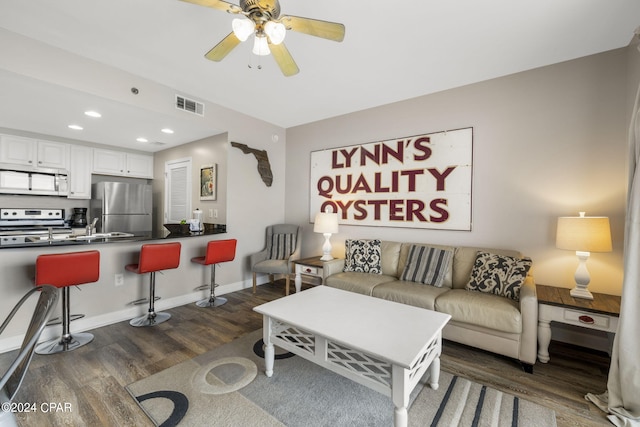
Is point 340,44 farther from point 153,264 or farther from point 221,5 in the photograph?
point 153,264

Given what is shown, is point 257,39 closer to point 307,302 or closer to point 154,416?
point 307,302

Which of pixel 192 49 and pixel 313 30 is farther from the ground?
pixel 192 49

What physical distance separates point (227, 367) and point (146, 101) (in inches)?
113

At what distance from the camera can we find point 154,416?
5.39 feet

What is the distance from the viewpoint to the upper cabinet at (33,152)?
12.9 feet

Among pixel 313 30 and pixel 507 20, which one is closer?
pixel 313 30

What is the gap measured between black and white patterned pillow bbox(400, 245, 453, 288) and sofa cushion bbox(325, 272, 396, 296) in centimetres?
24

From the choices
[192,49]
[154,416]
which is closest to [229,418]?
[154,416]

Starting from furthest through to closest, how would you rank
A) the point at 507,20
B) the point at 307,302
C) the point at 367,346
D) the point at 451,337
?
the point at 451,337 < the point at 307,302 < the point at 507,20 < the point at 367,346

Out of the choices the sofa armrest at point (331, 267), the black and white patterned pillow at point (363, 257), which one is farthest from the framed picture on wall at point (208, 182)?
the black and white patterned pillow at point (363, 257)

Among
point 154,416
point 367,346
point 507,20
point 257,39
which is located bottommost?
point 154,416

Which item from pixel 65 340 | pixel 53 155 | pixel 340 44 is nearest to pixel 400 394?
pixel 340 44

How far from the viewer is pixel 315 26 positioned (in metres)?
1.68

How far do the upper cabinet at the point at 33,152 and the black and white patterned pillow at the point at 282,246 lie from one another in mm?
3610
